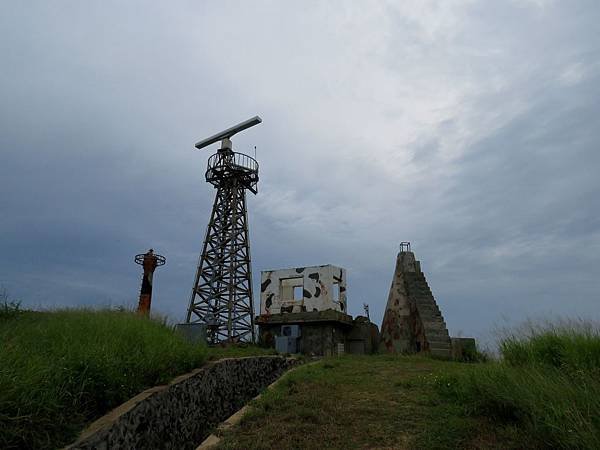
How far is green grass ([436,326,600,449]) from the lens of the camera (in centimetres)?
424

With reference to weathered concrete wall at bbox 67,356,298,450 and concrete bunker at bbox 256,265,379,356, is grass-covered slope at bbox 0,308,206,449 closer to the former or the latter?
weathered concrete wall at bbox 67,356,298,450

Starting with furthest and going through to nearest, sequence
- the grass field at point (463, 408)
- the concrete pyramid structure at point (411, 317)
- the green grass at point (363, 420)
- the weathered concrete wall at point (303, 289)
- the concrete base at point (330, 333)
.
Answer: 1. the weathered concrete wall at point (303, 289)
2. the concrete base at point (330, 333)
3. the concrete pyramid structure at point (411, 317)
4. the green grass at point (363, 420)
5. the grass field at point (463, 408)

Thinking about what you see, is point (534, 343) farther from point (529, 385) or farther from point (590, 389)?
point (590, 389)

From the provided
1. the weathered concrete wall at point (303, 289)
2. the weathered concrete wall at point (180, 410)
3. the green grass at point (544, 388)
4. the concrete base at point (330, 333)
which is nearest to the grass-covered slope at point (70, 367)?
the weathered concrete wall at point (180, 410)

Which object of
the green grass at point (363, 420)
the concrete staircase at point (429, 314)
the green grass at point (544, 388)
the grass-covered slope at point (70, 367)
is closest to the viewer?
the grass-covered slope at point (70, 367)

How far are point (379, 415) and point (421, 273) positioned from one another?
12.3 m

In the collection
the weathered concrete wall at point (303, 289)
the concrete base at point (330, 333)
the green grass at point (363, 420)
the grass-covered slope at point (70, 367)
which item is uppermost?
the weathered concrete wall at point (303, 289)

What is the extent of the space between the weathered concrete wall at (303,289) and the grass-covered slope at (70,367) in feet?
48.9

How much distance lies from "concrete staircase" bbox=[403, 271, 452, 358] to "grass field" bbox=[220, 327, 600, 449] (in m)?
6.89

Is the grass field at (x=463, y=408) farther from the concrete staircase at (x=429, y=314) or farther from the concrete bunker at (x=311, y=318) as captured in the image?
the concrete bunker at (x=311, y=318)

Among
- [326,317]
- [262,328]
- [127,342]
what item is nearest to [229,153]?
[262,328]

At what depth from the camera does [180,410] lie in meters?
6.57

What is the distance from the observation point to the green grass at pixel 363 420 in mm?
5059

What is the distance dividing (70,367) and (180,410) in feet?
6.95
